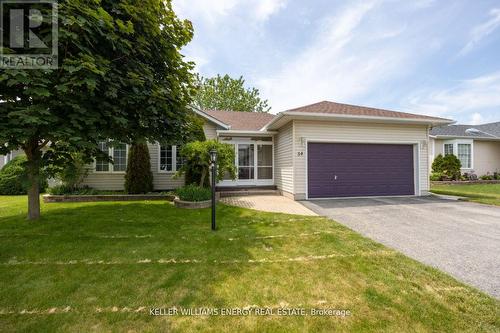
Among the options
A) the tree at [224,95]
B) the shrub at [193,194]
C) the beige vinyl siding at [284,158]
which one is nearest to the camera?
the shrub at [193,194]

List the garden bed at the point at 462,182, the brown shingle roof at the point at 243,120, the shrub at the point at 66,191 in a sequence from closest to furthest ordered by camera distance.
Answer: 1. the shrub at the point at 66,191
2. the brown shingle roof at the point at 243,120
3. the garden bed at the point at 462,182

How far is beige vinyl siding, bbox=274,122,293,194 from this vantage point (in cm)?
892

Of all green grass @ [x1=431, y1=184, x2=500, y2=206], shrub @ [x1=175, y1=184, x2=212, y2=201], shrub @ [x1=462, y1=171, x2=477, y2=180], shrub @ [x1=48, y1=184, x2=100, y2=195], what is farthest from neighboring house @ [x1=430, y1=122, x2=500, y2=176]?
shrub @ [x1=48, y1=184, x2=100, y2=195]

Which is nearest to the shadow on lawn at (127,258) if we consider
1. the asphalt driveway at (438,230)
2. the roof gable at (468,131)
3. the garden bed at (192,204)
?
the garden bed at (192,204)

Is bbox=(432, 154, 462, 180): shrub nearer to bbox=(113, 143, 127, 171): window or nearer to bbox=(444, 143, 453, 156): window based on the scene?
bbox=(444, 143, 453, 156): window

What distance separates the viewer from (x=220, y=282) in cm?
274

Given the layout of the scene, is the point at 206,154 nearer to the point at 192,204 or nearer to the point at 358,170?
the point at 192,204

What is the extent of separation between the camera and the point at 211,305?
90.5 inches

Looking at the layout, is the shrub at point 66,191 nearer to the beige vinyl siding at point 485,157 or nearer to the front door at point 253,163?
the front door at point 253,163

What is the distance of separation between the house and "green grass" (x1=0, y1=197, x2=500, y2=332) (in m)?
4.34

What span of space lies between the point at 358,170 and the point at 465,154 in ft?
44.7

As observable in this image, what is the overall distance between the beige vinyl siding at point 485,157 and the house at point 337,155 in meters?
11.3

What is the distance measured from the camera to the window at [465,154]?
15.9 m

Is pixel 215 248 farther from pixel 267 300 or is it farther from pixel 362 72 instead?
pixel 362 72
